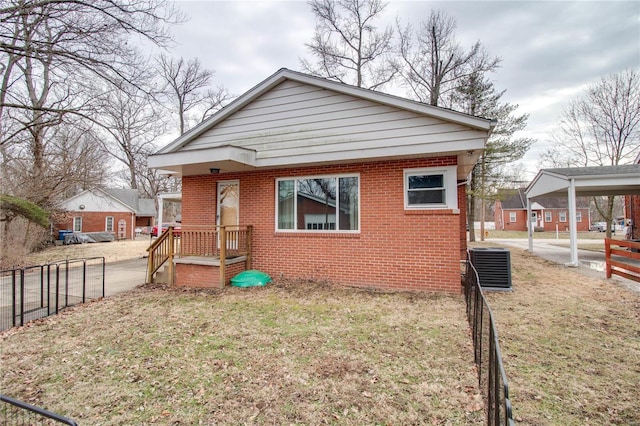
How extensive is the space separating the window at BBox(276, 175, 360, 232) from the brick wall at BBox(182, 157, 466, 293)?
0.61 ft

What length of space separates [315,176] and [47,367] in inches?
237

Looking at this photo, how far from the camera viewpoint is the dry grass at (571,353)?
9.41 feet

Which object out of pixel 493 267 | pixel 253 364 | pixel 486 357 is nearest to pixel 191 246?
pixel 253 364

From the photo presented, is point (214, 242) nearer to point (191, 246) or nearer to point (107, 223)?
point (191, 246)

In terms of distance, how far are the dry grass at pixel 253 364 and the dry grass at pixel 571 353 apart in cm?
60

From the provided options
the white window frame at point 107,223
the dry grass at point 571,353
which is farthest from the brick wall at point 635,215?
the white window frame at point 107,223

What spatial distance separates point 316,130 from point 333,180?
4.47 ft

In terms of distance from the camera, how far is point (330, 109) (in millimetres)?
7703

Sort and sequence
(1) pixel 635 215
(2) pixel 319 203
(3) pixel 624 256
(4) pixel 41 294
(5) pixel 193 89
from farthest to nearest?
(5) pixel 193 89 → (1) pixel 635 215 → (3) pixel 624 256 → (2) pixel 319 203 → (4) pixel 41 294

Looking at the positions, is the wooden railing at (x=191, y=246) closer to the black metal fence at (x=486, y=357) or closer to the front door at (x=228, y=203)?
the front door at (x=228, y=203)

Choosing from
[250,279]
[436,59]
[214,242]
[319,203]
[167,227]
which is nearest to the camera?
[250,279]

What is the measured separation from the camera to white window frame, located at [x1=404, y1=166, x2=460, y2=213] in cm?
667

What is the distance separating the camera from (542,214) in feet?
127

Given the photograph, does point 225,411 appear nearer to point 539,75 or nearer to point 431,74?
point 539,75
